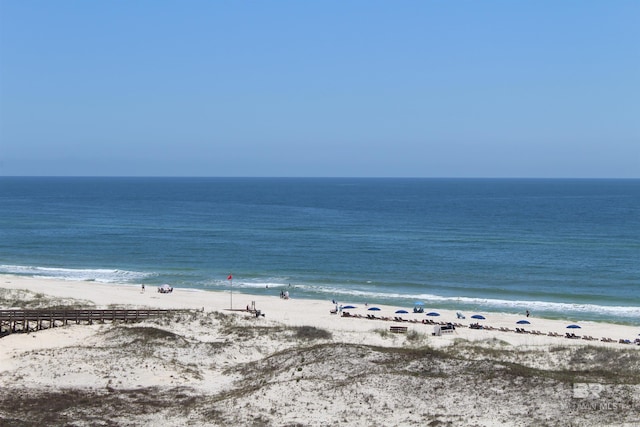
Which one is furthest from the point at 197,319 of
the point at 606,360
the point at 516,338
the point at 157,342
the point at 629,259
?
the point at 629,259

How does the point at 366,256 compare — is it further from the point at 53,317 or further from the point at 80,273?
the point at 53,317

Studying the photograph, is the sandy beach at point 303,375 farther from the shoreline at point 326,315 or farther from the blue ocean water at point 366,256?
the blue ocean water at point 366,256

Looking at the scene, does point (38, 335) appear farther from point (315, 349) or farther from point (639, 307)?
point (639, 307)

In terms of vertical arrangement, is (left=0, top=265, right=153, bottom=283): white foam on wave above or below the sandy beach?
below

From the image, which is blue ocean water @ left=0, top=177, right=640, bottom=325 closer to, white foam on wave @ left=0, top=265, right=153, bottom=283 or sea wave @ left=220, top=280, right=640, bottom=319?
sea wave @ left=220, top=280, right=640, bottom=319

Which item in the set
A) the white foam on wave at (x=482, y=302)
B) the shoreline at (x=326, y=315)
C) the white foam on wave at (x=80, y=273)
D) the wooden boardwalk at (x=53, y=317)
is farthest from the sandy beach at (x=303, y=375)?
the white foam on wave at (x=80, y=273)

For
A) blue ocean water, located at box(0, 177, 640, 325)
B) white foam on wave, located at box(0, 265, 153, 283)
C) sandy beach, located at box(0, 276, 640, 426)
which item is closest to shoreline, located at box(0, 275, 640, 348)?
sandy beach, located at box(0, 276, 640, 426)

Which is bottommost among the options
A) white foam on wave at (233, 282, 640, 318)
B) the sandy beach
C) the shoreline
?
white foam on wave at (233, 282, 640, 318)
